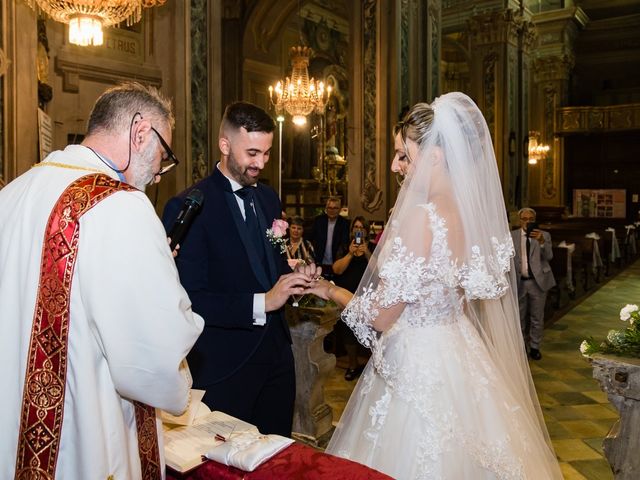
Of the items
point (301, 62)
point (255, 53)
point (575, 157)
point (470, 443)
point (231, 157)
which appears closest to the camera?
point (470, 443)

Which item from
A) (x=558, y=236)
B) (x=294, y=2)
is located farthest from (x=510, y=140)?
(x=294, y=2)

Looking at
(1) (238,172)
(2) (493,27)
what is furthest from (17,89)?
(2) (493,27)

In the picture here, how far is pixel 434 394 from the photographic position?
260cm

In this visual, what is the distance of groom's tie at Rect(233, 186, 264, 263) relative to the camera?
2775 millimetres

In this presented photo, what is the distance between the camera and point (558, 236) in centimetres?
1377

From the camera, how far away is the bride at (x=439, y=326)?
8.25 feet

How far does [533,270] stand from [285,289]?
5.32 metres

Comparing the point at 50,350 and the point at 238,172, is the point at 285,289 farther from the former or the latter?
the point at 50,350

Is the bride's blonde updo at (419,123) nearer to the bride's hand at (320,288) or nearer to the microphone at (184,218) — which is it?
the bride's hand at (320,288)

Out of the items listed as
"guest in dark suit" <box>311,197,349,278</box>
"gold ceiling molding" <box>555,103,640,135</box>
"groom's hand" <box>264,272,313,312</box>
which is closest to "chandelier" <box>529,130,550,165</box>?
"gold ceiling molding" <box>555,103,640,135</box>

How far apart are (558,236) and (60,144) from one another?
36.0 ft

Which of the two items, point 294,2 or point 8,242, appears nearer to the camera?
point 8,242

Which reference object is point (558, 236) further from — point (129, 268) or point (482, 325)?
point (129, 268)

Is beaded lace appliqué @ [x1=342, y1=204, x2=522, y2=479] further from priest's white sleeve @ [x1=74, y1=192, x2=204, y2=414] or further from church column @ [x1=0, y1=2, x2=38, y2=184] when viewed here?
church column @ [x1=0, y1=2, x2=38, y2=184]
